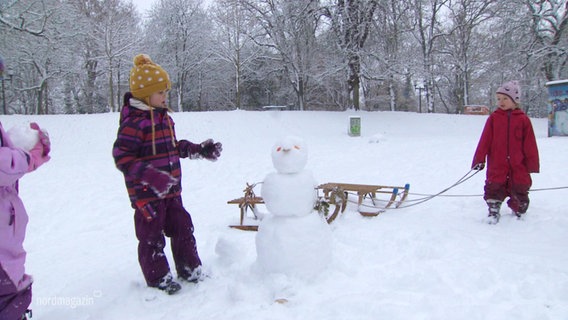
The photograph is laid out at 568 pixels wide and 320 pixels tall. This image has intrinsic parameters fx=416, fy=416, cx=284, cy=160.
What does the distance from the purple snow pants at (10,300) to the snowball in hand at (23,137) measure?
67 centimetres

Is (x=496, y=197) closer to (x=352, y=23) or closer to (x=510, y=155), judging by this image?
(x=510, y=155)

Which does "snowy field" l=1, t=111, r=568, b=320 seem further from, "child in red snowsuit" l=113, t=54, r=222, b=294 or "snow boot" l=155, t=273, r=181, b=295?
"child in red snowsuit" l=113, t=54, r=222, b=294

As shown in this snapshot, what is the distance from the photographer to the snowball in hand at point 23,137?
2297 mm

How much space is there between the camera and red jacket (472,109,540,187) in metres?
4.61

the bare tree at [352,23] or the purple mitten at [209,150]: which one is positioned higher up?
the bare tree at [352,23]

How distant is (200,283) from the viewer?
3.28 metres

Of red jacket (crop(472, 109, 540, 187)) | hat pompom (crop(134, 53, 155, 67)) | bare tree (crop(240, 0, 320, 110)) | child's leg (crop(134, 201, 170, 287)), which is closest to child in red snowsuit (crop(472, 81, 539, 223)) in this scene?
red jacket (crop(472, 109, 540, 187))

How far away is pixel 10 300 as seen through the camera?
2.31 meters

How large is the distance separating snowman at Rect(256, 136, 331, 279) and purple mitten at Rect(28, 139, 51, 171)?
5.02ft

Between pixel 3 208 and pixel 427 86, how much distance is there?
30.4 m

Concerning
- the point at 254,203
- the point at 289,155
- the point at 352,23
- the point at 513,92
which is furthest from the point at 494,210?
the point at 352,23

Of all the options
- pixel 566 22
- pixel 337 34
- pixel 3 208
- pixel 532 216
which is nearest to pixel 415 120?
pixel 337 34

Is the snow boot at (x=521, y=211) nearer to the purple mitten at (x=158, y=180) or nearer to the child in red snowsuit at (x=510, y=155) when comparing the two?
the child in red snowsuit at (x=510, y=155)

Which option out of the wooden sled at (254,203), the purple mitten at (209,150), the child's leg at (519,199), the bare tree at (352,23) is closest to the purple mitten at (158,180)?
the purple mitten at (209,150)
